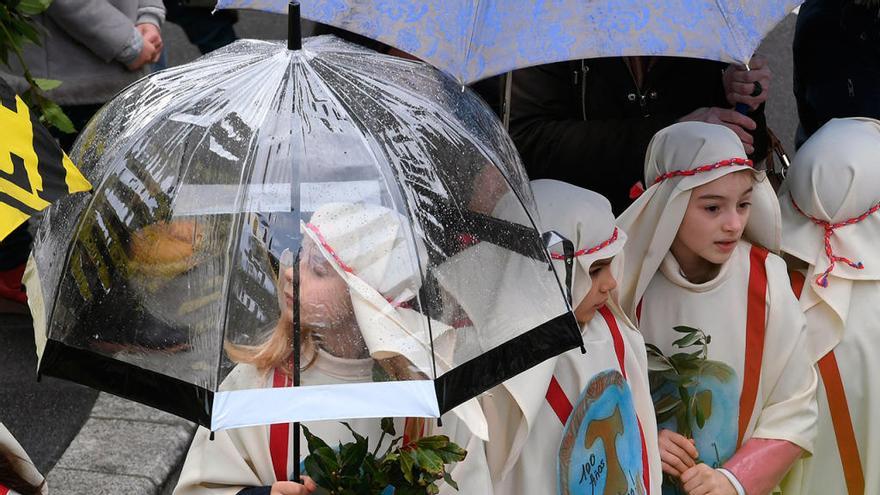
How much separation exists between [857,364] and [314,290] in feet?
6.80

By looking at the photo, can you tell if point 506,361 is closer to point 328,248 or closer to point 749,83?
point 328,248

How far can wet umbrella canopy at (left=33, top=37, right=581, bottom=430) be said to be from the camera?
248 cm

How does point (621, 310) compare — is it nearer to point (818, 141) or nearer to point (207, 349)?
point (818, 141)

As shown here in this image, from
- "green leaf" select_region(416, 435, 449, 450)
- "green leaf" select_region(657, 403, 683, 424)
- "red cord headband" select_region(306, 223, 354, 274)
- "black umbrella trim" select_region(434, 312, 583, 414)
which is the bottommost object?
"green leaf" select_region(657, 403, 683, 424)

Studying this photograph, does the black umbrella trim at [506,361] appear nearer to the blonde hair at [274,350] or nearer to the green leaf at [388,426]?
the blonde hair at [274,350]

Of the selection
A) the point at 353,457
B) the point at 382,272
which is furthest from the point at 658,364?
the point at 382,272

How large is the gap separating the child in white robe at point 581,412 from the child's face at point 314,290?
844 millimetres

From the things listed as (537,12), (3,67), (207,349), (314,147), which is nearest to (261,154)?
(314,147)

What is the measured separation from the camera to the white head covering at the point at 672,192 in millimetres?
3635

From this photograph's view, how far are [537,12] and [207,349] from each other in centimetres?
105

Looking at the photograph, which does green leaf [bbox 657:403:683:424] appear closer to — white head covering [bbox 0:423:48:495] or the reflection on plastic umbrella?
the reflection on plastic umbrella

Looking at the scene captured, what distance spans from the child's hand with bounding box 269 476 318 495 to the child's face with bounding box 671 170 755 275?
1.40m

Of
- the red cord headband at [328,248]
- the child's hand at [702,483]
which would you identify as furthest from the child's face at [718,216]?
the red cord headband at [328,248]

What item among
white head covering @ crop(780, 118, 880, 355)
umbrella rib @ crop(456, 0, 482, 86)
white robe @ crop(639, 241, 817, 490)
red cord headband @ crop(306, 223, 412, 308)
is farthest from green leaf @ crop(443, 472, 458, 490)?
white head covering @ crop(780, 118, 880, 355)
